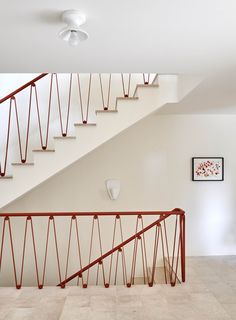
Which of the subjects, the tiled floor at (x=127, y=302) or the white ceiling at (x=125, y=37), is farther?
the tiled floor at (x=127, y=302)

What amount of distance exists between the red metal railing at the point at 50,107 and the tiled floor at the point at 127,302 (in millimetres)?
2264

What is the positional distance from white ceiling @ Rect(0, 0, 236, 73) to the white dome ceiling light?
0.04 m

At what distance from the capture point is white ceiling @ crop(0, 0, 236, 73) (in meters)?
1.93

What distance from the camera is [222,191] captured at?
5.05 m

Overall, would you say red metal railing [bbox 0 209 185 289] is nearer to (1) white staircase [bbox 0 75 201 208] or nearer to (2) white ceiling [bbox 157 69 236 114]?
(1) white staircase [bbox 0 75 201 208]

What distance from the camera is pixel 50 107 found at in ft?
16.0

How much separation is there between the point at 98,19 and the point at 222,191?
12.6ft

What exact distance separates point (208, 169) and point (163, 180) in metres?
0.77

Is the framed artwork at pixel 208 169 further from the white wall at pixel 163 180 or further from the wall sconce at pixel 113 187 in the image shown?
the wall sconce at pixel 113 187

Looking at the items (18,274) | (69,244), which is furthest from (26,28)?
(18,274)

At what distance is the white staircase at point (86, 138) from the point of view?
144 inches

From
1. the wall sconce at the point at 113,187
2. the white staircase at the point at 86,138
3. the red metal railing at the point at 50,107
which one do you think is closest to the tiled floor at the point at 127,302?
the white staircase at the point at 86,138

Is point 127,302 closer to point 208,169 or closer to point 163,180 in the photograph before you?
point 163,180

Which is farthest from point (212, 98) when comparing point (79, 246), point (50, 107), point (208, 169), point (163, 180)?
point (79, 246)
